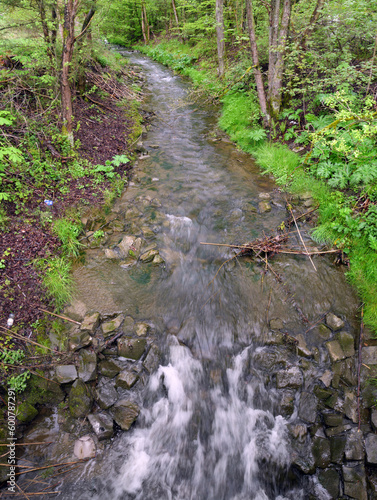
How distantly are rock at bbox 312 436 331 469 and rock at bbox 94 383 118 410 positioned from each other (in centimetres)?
262

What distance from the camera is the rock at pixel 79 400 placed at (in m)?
3.50

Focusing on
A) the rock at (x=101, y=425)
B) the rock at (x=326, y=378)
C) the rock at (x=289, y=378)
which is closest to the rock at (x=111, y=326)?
the rock at (x=101, y=425)

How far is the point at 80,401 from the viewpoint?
11.6 feet

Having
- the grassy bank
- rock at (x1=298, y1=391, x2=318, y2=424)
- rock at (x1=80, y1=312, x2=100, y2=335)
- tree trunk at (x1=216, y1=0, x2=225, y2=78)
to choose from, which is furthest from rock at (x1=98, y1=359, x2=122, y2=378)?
tree trunk at (x1=216, y1=0, x2=225, y2=78)

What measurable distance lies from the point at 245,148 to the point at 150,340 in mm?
6744

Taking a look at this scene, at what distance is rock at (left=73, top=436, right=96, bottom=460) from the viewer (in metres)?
3.29

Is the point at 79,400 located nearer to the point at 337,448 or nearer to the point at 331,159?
the point at 337,448

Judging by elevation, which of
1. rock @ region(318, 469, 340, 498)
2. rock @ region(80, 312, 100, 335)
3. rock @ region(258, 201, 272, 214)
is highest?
rock @ region(258, 201, 272, 214)

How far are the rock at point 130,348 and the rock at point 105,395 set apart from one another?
45 centimetres

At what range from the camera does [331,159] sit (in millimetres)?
5977

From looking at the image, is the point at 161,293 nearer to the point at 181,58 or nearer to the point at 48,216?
the point at 48,216

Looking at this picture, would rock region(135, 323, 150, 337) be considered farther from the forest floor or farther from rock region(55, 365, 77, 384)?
the forest floor

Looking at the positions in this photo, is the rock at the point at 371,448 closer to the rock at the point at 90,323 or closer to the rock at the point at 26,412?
the rock at the point at 90,323

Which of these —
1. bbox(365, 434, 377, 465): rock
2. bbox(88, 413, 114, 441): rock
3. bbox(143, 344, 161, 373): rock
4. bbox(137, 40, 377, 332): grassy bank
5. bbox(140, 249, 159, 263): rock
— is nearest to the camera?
bbox(365, 434, 377, 465): rock
